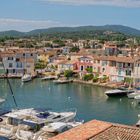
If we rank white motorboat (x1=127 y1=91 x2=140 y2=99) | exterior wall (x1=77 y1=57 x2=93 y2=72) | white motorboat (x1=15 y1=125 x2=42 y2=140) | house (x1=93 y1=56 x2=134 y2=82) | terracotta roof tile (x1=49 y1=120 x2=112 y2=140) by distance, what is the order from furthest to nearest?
exterior wall (x1=77 y1=57 x2=93 y2=72), house (x1=93 y1=56 x2=134 y2=82), white motorboat (x1=127 y1=91 x2=140 y2=99), white motorboat (x1=15 y1=125 x2=42 y2=140), terracotta roof tile (x1=49 y1=120 x2=112 y2=140)

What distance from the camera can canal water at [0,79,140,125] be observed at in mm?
26875

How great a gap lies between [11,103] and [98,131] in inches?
881

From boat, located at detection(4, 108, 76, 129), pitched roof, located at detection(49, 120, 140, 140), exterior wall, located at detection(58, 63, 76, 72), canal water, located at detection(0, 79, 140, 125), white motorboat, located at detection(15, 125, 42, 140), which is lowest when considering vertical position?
canal water, located at detection(0, 79, 140, 125)

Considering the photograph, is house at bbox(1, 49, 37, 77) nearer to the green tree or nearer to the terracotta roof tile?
the green tree

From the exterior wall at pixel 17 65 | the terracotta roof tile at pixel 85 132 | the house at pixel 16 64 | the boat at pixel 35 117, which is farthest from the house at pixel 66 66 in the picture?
the terracotta roof tile at pixel 85 132

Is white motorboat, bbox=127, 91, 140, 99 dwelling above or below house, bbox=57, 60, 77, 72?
below

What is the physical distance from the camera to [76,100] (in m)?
33.2

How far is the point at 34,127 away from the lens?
20.6m

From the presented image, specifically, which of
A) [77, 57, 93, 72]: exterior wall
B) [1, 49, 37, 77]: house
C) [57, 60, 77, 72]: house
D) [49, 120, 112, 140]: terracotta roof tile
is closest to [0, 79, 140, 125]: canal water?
[77, 57, 93, 72]: exterior wall

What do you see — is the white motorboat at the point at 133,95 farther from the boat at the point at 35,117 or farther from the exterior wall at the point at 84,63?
the exterior wall at the point at 84,63

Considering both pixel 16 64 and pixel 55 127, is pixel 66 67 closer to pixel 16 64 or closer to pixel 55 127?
pixel 16 64

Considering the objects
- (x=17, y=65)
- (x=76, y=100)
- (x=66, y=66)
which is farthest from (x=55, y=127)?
(x=17, y=65)

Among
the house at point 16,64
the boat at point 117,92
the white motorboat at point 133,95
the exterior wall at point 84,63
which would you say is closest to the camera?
the white motorboat at point 133,95

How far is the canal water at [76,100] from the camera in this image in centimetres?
2688
